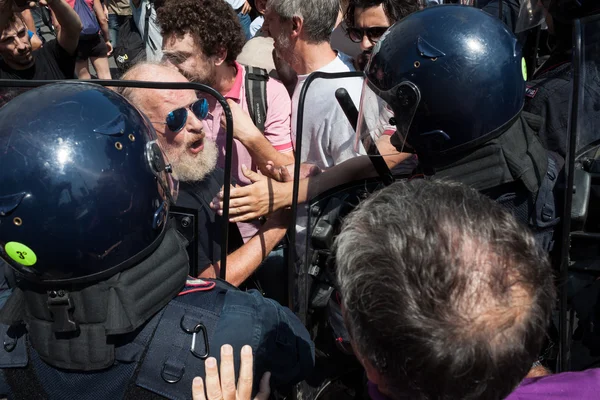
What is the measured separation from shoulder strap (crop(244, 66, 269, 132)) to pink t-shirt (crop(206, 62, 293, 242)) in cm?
2

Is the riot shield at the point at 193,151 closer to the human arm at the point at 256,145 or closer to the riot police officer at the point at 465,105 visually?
the human arm at the point at 256,145

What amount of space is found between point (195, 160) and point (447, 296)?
1.45 m

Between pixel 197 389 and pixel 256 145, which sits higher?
pixel 197 389

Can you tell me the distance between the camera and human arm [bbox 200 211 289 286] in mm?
2293

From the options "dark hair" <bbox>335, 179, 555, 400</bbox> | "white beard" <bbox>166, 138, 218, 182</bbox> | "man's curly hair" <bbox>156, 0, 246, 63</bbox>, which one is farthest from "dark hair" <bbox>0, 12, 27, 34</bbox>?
"dark hair" <bbox>335, 179, 555, 400</bbox>

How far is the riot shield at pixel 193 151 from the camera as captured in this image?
202cm

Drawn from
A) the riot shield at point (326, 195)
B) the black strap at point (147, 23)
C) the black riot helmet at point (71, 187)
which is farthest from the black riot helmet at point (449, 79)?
the black strap at point (147, 23)

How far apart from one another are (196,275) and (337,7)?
68.4 inches

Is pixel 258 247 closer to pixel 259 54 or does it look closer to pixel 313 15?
pixel 313 15

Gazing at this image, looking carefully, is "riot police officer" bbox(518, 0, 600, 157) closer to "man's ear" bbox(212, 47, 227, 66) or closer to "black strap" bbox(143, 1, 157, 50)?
"man's ear" bbox(212, 47, 227, 66)

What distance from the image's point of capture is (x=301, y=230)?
6.82ft

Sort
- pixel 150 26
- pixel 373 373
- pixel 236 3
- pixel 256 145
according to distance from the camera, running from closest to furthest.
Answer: pixel 373 373 → pixel 256 145 → pixel 150 26 → pixel 236 3

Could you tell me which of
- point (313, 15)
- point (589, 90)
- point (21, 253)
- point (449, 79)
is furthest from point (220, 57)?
Answer: point (21, 253)

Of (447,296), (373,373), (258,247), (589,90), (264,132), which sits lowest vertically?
(258,247)
